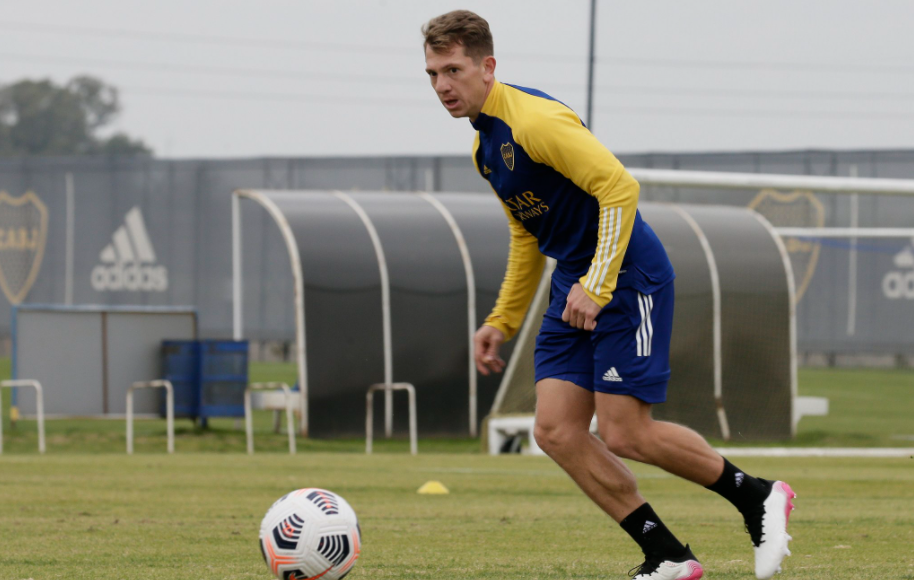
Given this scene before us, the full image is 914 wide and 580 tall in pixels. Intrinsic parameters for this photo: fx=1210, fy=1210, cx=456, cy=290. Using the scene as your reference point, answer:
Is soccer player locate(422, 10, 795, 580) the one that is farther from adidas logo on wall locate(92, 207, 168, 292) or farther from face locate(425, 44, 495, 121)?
adidas logo on wall locate(92, 207, 168, 292)

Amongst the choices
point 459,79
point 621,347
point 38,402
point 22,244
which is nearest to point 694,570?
point 621,347

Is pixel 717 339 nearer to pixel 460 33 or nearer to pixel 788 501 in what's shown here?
pixel 788 501

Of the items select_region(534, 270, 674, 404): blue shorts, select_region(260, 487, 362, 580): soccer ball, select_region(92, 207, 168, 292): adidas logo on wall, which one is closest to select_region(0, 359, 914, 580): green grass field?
select_region(260, 487, 362, 580): soccer ball

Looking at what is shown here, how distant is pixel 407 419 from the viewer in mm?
15875

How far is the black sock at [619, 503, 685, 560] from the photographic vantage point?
413cm

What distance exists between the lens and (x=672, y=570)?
409cm

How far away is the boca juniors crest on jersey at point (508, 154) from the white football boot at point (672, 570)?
145cm

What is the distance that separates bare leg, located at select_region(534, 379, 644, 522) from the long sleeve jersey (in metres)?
0.43

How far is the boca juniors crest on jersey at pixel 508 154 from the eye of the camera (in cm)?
422

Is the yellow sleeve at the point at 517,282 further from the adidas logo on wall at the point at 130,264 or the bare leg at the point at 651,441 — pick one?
the adidas logo on wall at the point at 130,264

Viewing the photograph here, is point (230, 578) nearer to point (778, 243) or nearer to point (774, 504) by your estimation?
point (774, 504)

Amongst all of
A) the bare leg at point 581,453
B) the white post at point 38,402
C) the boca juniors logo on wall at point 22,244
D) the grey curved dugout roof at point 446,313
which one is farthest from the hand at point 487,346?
the boca juniors logo on wall at point 22,244

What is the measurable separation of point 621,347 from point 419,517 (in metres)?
2.92

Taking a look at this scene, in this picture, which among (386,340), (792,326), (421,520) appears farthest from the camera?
(386,340)
